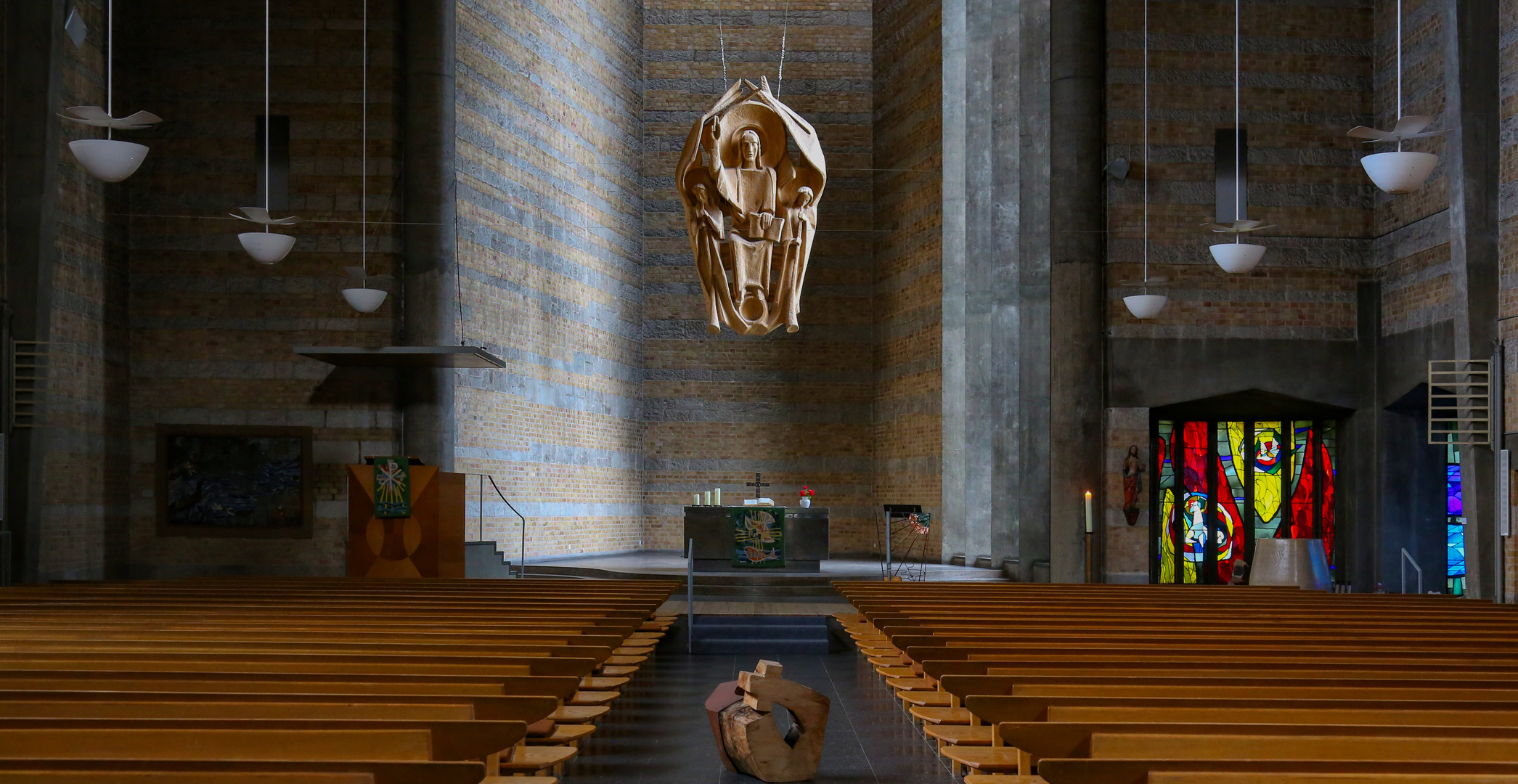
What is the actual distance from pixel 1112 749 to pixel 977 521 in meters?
13.3

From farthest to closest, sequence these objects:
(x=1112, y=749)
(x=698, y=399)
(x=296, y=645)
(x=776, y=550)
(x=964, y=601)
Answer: (x=698, y=399) < (x=776, y=550) < (x=964, y=601) < (x=296, y=645) < (x=1112, y=749)

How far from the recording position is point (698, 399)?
1903cm

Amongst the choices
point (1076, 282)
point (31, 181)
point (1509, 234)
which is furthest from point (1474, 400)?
point (31, 181)

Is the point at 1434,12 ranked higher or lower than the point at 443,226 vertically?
higher

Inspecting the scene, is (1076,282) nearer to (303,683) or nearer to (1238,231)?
(1238,231)

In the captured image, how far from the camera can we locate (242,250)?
13.5 meters

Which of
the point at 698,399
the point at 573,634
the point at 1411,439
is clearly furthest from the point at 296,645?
the point at 698,399

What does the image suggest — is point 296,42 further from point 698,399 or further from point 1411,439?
point 1411,439

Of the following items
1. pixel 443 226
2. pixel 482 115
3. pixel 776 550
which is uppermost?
pixel 482 115

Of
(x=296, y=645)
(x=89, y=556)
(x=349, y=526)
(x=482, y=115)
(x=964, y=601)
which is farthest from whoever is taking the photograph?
(x=482, y=115)

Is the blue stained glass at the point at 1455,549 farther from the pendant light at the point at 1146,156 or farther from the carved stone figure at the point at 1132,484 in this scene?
the pendant light at the point at 1146,156

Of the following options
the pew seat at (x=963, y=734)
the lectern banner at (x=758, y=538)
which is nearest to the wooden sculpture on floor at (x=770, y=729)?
the pew seat at (x=963, y=734)

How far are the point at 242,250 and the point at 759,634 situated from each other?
734 centimetres

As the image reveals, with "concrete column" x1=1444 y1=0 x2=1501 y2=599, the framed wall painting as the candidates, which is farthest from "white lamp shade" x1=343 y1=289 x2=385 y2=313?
"concrete column" x1=1444 y1=0 x2=1501 y2=599
